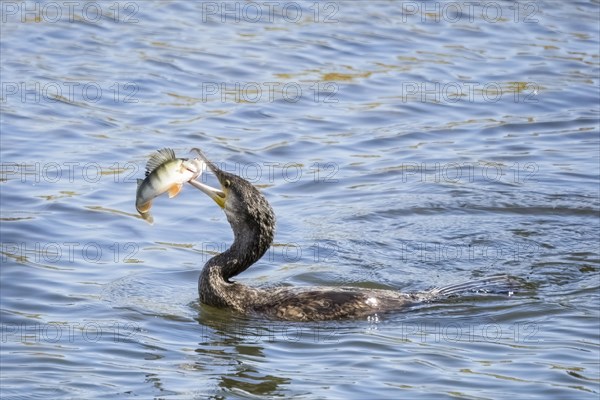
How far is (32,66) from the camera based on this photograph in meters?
18.3

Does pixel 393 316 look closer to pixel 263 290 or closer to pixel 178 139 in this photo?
pixel 263 290

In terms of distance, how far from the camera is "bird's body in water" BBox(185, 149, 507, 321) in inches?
433

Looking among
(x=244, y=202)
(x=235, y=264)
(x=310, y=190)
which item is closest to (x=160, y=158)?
(x=244, y=202)

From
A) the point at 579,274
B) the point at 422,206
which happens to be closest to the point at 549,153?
the point at 422,206

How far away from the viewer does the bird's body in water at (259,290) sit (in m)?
11.0

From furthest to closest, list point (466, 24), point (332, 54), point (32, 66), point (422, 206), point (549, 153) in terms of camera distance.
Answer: point (466, 24) → point (332, 54) → point (32, 66) → point (549, 153) → point (422, 206)

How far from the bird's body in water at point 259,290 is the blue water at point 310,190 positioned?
0.15m

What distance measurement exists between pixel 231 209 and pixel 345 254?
1.69m

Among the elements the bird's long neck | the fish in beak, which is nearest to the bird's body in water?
the bird's long neck

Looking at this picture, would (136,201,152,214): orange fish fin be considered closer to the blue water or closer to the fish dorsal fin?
the fish dorsal fin

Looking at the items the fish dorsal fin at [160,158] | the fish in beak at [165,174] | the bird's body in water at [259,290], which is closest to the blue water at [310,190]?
the bird's body in water at [259,290]

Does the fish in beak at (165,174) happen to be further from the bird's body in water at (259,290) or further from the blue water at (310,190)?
the blue water at (310,190)

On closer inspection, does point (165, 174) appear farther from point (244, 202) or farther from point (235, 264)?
point (235, 264)

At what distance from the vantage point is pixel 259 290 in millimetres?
11391
